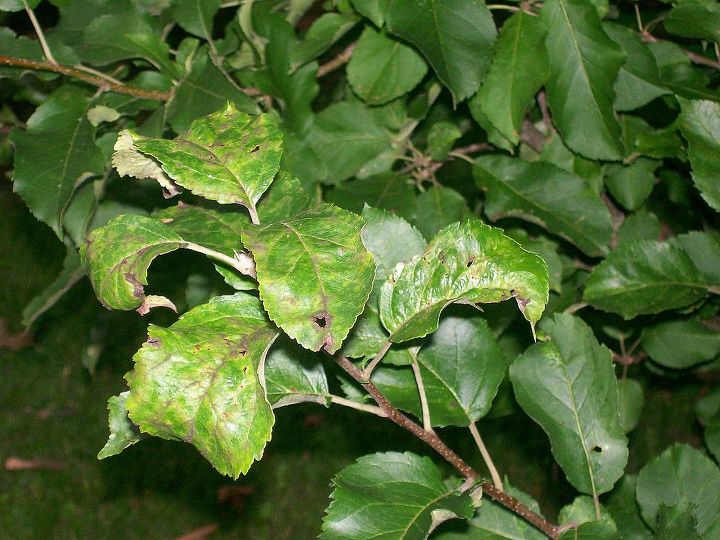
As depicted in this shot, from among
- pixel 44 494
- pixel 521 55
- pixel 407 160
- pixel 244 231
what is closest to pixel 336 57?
pixel 407 160

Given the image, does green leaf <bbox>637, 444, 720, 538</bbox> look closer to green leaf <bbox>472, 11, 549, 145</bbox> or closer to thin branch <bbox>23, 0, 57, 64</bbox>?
green leaf <bbox>472, 11, 549, 145</bbox>

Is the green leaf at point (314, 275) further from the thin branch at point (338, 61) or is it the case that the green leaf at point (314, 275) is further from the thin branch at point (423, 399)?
the thin branch at point (338, 61)

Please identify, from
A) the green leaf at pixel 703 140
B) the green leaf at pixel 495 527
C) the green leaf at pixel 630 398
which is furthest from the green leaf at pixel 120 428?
the green leaf at pixel 630 398

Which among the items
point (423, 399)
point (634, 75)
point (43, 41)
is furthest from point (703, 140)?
point (43, 41)

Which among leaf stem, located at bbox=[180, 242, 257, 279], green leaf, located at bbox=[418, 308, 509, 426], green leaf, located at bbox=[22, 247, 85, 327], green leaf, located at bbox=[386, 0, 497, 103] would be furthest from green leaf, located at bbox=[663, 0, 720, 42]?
green leaf, located at bbox=[22, 247, 85, 327]

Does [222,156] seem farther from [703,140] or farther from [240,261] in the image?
[703,140]

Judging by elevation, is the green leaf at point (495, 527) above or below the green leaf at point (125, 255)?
below
